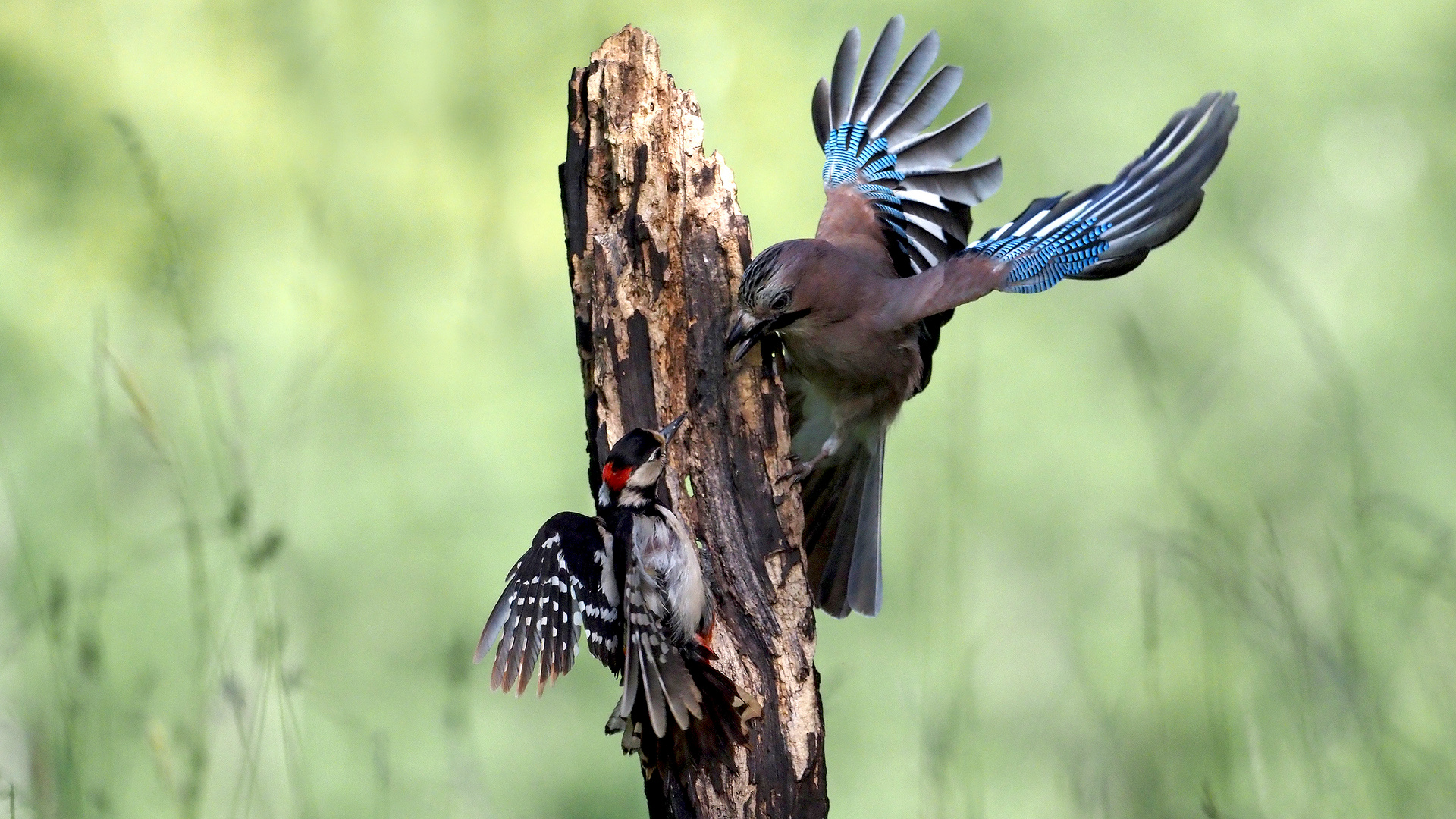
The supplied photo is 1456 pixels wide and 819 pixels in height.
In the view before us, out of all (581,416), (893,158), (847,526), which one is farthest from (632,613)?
(581,416)

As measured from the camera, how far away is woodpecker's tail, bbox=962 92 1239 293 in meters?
3.57

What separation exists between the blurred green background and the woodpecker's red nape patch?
529 millimetres

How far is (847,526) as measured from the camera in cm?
438

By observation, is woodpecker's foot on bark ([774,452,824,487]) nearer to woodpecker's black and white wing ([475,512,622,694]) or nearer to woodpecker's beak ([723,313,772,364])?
woodpecker's beak ([723,313,772,364])

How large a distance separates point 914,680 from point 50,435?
3.53 m

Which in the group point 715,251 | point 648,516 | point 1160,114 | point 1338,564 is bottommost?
point 1338,564

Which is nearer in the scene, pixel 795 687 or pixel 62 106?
pixel 795 687

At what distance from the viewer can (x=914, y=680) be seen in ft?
17.0

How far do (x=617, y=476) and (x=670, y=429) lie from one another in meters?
0.17

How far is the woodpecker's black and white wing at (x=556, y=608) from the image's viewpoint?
2975 millimetres

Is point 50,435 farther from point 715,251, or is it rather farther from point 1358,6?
point 1358,6

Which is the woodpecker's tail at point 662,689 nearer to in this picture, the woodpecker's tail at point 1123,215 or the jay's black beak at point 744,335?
the jay's black beak at point 744,335

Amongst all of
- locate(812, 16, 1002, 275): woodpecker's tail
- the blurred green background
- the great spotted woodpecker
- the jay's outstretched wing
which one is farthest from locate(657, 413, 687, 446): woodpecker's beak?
locate(812, 16, 1002, 275): woodpecker's tail

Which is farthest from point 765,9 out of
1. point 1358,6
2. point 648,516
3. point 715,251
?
point 648,516
